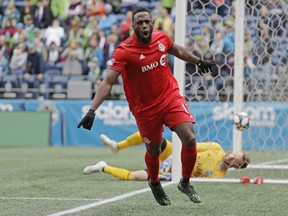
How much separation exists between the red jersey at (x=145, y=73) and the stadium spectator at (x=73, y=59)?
1366 centimetres

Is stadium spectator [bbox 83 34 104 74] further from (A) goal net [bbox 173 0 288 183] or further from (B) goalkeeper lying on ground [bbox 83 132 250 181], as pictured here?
(B) goalkeeper lying on ground [bbox 83 132 250 181]

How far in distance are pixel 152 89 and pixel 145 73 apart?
0.17 m

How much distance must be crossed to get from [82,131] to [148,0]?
20.8ft

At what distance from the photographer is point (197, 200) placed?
7082mm

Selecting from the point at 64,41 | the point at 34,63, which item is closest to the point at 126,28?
the point at 64,41

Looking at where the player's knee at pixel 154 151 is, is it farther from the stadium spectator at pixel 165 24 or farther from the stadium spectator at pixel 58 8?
the stadium spectator at pixel 58 8

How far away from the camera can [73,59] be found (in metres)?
21.1

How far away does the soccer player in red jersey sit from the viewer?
7.09m

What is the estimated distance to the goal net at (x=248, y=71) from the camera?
11172 mm

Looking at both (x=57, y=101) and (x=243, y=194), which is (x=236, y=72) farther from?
(x=57, y=101)

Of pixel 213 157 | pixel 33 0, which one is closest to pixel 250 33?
pixel 213 157

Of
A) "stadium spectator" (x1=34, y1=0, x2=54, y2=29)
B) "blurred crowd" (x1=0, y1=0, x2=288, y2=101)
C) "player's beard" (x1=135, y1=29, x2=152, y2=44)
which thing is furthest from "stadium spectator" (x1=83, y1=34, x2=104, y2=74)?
"player's beard" (x1=135, y1=29, x2=152, y2=44)

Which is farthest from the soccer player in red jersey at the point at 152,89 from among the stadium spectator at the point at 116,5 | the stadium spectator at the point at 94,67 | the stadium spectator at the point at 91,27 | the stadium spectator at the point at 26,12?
the stadium spectator at the point at 26,12

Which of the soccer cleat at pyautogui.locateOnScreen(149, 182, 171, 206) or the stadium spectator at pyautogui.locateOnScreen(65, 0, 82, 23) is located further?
the stadium spectator at pyautogui.locateOnScreen(65, 0, 82, 23)
